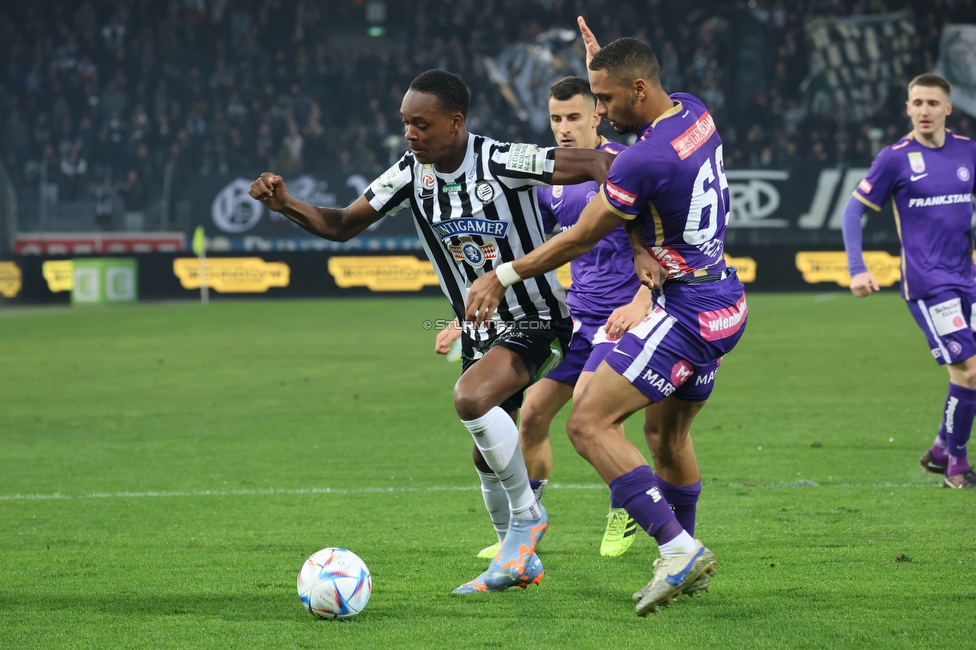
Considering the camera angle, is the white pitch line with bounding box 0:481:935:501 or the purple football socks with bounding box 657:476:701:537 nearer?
the purple football socks with bounding box 657:476:701:537

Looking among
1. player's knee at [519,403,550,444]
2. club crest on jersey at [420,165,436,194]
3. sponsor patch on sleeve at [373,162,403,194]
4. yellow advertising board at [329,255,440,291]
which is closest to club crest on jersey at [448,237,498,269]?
club crest on jersey at [420,165,436,194]

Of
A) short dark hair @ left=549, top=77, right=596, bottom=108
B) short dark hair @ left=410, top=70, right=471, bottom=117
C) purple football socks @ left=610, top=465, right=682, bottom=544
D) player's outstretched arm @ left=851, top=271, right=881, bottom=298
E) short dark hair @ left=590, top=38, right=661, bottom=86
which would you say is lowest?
purple football socks @ left=610, top=465, right=682, bottom=544

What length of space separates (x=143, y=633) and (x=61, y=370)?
9462mm

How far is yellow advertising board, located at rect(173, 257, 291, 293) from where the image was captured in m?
A: 23.2

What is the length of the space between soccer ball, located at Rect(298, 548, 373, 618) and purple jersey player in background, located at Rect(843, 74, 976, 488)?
3695 millimetres

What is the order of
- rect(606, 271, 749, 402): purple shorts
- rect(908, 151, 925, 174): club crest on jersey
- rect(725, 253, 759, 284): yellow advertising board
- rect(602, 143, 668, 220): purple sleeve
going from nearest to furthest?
rect(602, 143, 668, 220): purple sleeve < rect(606, 271, 749, 402): purple shorts < rect(908, 151, 925, 174): club crest on jersey < rect(725, 253, 759, 284): yellow advertising board

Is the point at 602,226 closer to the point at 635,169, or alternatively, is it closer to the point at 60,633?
the point at 635,169

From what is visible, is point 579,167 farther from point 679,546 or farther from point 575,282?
point 679,546

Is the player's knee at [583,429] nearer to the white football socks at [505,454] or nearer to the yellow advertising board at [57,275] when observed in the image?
the white football socks at [505,454]

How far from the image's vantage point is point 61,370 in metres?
12.6

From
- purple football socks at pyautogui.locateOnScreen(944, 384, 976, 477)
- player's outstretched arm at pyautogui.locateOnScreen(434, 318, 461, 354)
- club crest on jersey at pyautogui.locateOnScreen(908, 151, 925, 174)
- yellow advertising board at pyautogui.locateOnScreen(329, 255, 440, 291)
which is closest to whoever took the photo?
player's outstretched arm at pyautogui.locateOnScreen(434, 318, 461, 354)

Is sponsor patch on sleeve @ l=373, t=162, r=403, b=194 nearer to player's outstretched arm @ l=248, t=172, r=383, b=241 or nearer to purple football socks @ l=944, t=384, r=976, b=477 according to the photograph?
player's outstretched arm @ l=248, t=172, r=383, b=241

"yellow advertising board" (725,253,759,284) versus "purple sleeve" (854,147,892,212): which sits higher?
"purple sleeve" (854,147,892,212)

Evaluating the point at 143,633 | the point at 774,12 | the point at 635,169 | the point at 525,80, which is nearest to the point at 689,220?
the point at 635,169
